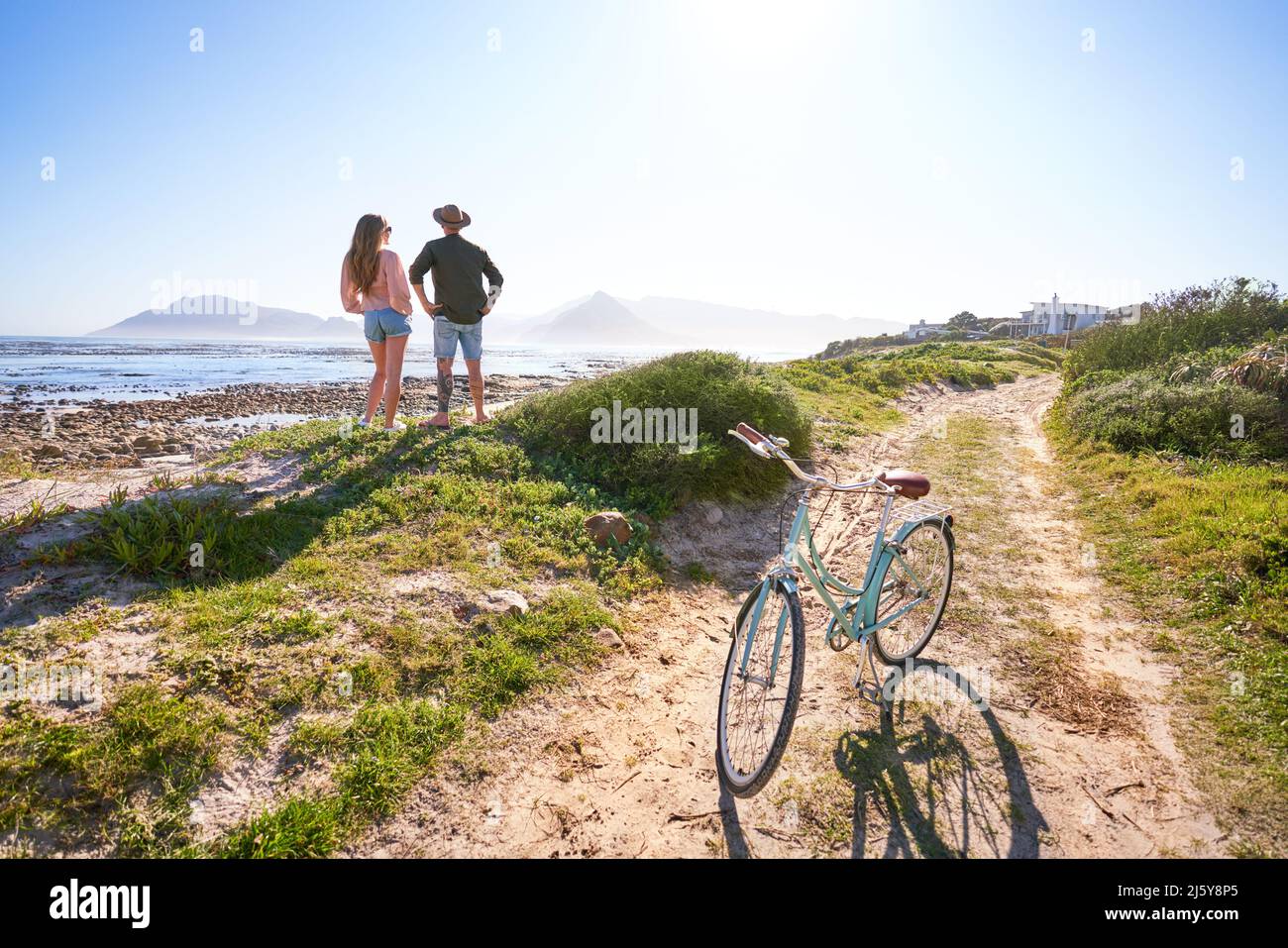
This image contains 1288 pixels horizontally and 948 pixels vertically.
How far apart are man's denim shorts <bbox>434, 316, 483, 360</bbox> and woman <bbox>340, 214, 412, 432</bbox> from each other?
0.70 meters

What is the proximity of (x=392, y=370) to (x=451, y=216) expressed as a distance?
2.55m

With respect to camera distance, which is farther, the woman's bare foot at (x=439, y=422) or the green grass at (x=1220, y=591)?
the woman's bare foot at (x=439, y=422)

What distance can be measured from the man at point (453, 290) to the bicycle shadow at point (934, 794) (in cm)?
705

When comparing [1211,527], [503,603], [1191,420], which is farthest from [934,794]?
[1191,420]

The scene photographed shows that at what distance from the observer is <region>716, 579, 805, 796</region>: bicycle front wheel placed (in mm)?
3350

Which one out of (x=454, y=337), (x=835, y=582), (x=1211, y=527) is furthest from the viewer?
(x=454, y=337)

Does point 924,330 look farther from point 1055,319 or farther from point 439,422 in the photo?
point 439,422

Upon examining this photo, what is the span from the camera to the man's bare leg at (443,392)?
8898 mm

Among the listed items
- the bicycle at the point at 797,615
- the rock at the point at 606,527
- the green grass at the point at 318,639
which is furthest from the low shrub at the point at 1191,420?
the green grass at the point at 318,639

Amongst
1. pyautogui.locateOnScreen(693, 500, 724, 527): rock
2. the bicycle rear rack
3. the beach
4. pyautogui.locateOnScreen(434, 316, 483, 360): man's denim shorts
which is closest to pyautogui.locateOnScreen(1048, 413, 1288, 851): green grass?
the bicycle rear rack

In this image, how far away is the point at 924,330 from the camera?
86.2m

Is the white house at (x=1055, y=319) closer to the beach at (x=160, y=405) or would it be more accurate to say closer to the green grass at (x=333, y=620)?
the beach at (x=160, y=405)

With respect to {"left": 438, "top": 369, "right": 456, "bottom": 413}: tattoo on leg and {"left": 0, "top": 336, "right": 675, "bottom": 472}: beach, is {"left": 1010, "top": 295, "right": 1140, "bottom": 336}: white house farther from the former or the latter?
{"left": 438, "top": 369, "right": 456, "bottom": 413}: tattoo on leg
